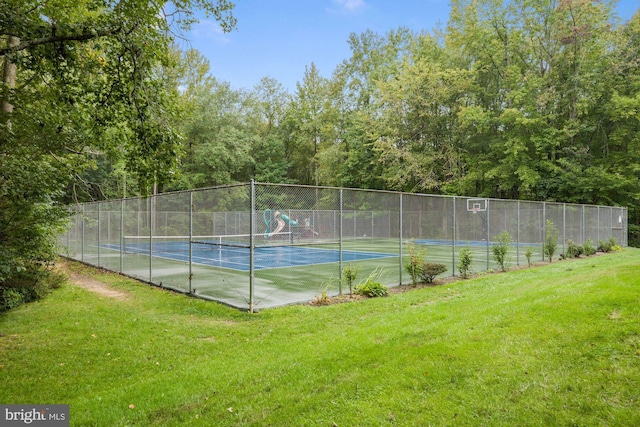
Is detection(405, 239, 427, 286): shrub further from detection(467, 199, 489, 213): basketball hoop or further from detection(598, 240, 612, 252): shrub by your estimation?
detection(598, 240, 612, 252): shrub

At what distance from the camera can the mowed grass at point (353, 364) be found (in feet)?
9.47

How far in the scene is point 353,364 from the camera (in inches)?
152

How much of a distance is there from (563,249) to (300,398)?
14.6 m

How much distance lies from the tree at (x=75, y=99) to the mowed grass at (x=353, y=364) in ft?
5.50

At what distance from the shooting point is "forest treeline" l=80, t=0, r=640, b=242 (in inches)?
917

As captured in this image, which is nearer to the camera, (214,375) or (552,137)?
(214,375)

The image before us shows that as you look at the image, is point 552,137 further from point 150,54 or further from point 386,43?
point 150,54

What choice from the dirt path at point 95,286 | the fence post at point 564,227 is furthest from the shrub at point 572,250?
the dirt path at point 95,286

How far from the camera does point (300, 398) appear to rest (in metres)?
3.26

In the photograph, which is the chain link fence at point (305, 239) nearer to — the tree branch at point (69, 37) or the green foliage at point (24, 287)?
the green foliage at point (24, 287)

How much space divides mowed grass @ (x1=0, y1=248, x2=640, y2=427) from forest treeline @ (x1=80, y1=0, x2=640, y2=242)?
13906 mm

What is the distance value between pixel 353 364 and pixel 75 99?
4637mm

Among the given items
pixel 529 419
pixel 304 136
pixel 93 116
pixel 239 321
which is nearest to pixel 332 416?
pixel 529 419

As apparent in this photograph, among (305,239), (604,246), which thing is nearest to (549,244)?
(604,246)
